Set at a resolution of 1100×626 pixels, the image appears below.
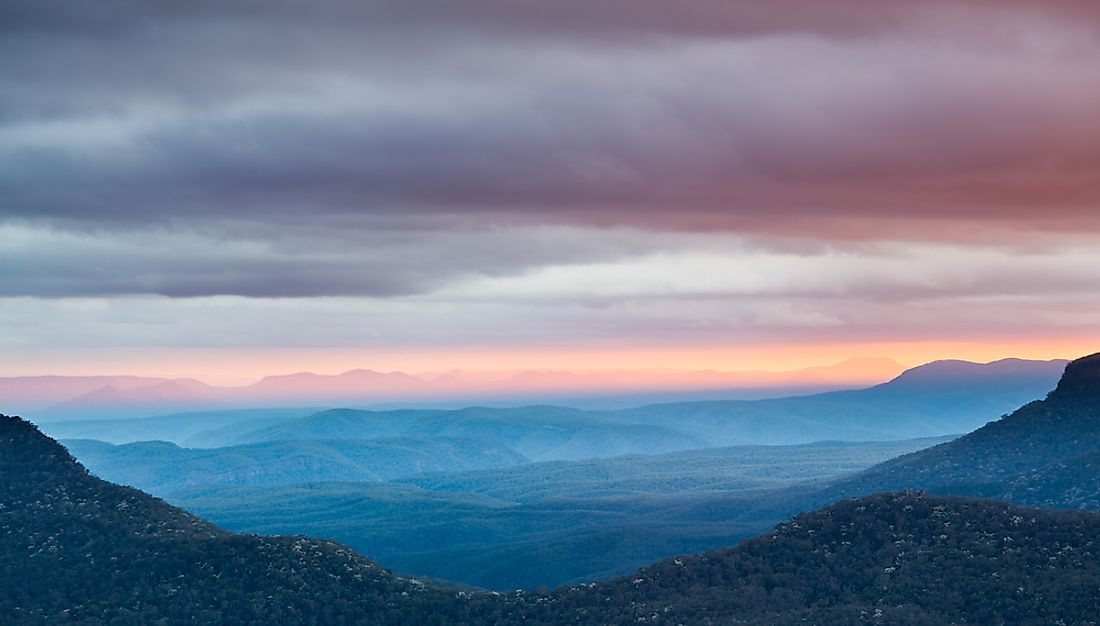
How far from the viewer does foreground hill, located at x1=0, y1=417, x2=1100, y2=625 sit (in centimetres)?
15150

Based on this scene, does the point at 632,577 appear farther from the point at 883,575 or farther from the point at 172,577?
the point at 172,577

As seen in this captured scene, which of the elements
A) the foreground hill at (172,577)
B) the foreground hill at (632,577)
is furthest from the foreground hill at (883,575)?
the foreground hill at (172,577)

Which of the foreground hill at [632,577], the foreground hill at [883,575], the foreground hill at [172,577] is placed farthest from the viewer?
the foreground hill at [172,577]

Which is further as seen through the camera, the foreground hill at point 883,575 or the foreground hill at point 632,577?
the foreground hill at point 632,577

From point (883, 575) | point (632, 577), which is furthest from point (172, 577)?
point (883, 575)

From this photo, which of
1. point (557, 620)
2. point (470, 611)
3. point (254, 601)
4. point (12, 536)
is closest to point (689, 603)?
point (557, 620)

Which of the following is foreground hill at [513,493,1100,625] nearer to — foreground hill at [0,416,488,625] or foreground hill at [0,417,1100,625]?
foreground hill at [0,417,1100,625]

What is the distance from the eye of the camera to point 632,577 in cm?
17412

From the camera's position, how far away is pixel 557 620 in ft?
534

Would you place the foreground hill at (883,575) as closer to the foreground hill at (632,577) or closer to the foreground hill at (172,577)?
the foreground hill at (632,577)

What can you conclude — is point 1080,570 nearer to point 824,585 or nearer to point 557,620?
point 824,585

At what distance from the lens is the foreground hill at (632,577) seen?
152 m

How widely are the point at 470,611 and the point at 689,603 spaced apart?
2634 centimetres

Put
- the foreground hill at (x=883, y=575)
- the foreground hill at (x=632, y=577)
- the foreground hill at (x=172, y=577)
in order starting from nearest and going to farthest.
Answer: the foreground hill at (x=883, y=575) < the foreground hill at (x=632, y=577) < the foreground hill at (x=172, y=577)
